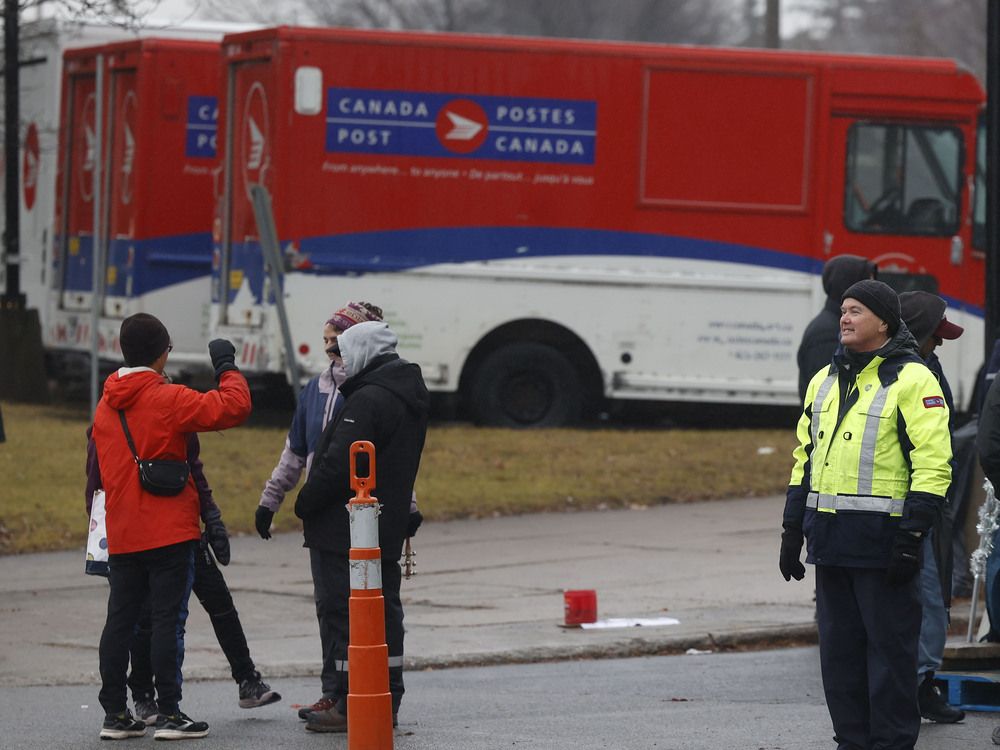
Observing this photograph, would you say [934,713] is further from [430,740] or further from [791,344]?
[791,344]

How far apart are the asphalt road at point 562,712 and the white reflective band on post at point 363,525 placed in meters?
1.00

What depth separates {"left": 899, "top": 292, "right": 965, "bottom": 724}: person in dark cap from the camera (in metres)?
8.20

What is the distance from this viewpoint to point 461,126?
17938mm

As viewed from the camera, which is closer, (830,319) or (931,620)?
(931,620)

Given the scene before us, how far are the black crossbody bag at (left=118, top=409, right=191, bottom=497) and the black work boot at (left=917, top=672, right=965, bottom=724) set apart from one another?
3.07 metres

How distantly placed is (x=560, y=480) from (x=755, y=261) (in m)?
3.52

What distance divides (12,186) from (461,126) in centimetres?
546

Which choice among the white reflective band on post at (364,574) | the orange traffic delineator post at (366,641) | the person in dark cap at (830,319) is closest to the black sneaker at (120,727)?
the orange traffic delineator post at (366,641)

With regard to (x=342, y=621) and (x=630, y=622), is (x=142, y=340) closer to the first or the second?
(x=342, y=621)

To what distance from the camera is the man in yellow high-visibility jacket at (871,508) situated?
265 inches

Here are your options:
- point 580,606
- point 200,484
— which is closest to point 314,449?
point 200,484

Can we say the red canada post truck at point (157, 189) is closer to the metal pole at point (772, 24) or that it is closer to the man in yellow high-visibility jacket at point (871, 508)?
the metal pole at point (772, 24)

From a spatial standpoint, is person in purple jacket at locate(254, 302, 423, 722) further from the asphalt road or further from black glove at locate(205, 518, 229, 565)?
the asphalt road

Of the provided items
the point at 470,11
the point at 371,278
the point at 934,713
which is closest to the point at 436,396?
the point at 371,278
